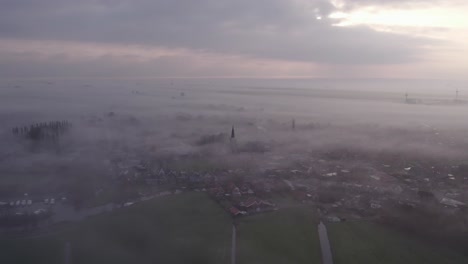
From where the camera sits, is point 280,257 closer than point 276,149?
Yes

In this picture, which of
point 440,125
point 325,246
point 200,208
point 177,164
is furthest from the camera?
point 440,125

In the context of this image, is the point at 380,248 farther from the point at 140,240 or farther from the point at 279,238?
the point at 140,240

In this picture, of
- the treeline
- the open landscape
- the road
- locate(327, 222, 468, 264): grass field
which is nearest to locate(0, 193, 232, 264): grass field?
the open landscape

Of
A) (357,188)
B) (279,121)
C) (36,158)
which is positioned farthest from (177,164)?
(279,121)

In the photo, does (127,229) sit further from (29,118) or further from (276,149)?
(29,118)

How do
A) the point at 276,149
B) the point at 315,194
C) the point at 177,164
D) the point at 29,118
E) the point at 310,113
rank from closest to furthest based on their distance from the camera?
the point at 315,194
the point at 177,164
the point at 276,149
the point at 29,118
the point at 310,113
